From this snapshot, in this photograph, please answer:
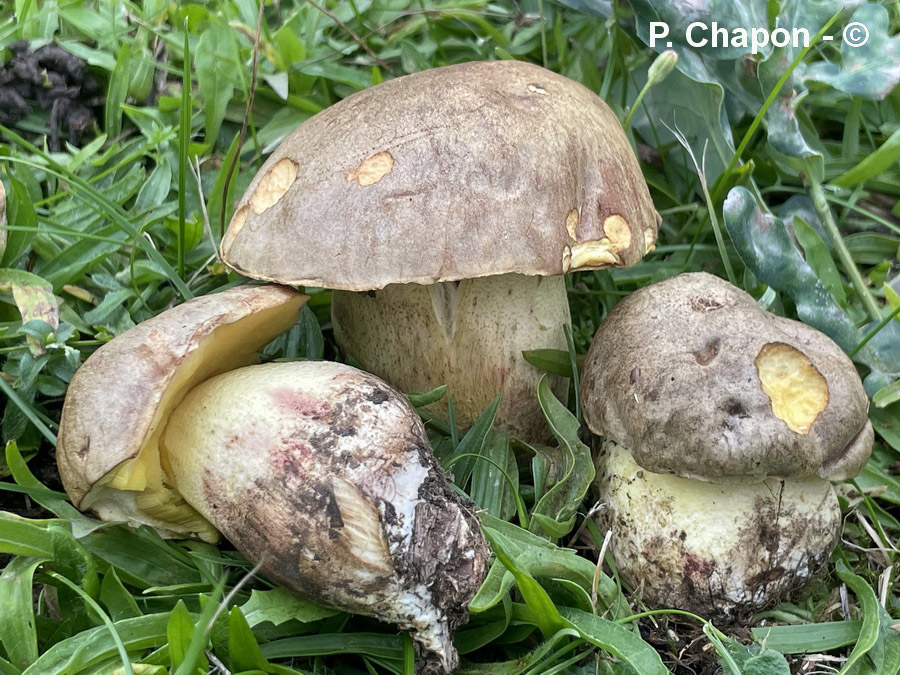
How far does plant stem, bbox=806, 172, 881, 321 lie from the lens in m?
2.18

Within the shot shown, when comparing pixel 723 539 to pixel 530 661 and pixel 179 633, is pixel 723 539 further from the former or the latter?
pixel 179 633

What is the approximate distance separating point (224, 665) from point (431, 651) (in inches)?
14.1

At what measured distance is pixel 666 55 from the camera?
6.71ft

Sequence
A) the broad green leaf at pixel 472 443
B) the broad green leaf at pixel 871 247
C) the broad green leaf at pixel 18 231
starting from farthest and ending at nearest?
the broad green leaf at pixel 871 247
the broad green leaf at pixel 18 231
the broad green leaf at pixel 472 443

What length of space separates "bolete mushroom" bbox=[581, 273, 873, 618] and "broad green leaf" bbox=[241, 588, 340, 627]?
→ 0.63 meters

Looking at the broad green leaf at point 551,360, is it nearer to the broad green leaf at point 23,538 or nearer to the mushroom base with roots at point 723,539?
the mushroom base with roots at point 723,539

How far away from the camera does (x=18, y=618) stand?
1473mm

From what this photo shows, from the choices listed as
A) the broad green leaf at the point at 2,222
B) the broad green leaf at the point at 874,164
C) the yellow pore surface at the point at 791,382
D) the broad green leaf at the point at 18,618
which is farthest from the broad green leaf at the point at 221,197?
the broad green leaf at the point at 874,164

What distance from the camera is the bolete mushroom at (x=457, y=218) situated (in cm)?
161

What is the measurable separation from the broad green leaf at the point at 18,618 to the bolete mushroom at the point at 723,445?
1105 mm

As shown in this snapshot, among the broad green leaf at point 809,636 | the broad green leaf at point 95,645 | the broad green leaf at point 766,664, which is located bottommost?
the broad green leaf at point 809,636

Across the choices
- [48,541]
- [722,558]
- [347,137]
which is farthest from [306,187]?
[722,558]

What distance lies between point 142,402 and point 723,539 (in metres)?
1.10

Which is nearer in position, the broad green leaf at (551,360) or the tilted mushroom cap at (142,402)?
the tilted mushroom cap at (142,402)
